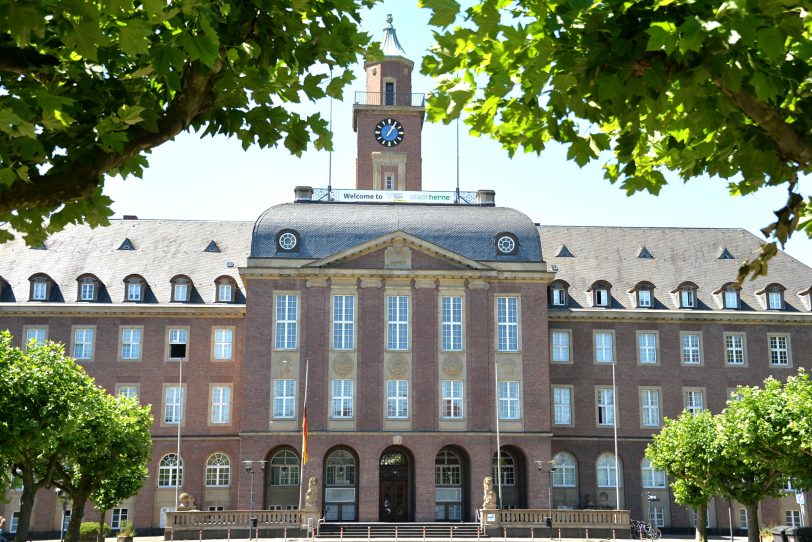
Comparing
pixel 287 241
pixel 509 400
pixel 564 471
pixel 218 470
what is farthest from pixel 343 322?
pixel 564 471

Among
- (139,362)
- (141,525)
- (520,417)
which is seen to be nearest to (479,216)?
(520,417)

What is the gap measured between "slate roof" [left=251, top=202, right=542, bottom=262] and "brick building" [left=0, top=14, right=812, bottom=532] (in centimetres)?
11

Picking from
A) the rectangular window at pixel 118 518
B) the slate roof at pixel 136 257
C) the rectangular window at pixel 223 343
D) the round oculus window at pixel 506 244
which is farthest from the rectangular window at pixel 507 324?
the rectangular window at pixel 118 518

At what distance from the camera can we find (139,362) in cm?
5803

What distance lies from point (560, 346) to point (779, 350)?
1293cm

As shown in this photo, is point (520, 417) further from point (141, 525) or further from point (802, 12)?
point (802, 12)

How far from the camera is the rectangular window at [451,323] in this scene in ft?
185

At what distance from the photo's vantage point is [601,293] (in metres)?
61.0

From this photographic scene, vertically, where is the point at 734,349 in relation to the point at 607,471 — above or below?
above

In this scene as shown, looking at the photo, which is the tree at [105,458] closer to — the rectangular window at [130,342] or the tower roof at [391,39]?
the rectangular window at [130,342]

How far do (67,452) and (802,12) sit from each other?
32635mm

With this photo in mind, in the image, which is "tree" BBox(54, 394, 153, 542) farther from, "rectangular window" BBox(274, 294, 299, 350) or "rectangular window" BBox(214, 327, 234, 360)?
"rectangular window" BBox(214, 327, 234, 360)

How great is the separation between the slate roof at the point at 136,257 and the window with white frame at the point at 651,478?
981 inches

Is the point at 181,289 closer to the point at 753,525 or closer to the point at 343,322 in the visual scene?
the point at 343,322
